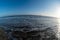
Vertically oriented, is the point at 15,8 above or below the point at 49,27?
above

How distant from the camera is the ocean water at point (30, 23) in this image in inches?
38.2

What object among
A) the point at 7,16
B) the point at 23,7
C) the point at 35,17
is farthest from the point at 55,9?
the point at 7,16

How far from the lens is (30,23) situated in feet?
3.20

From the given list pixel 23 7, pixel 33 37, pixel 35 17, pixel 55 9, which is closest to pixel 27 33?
pixel 33 37

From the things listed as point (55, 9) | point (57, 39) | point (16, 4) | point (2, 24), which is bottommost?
point (57, 39)

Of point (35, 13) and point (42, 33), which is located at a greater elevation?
point (35, 13)

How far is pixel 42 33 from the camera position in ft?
3.19

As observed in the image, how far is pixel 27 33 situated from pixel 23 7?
31cm

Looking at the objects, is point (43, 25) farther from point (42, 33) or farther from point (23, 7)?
point (23, 7)

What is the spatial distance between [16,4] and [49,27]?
48 cm

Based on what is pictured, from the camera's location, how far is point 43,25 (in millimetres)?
979

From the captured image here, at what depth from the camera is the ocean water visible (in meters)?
0.97

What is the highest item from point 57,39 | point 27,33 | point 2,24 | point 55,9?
point 55,9

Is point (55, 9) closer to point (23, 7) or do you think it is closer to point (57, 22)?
point (57, 22)
